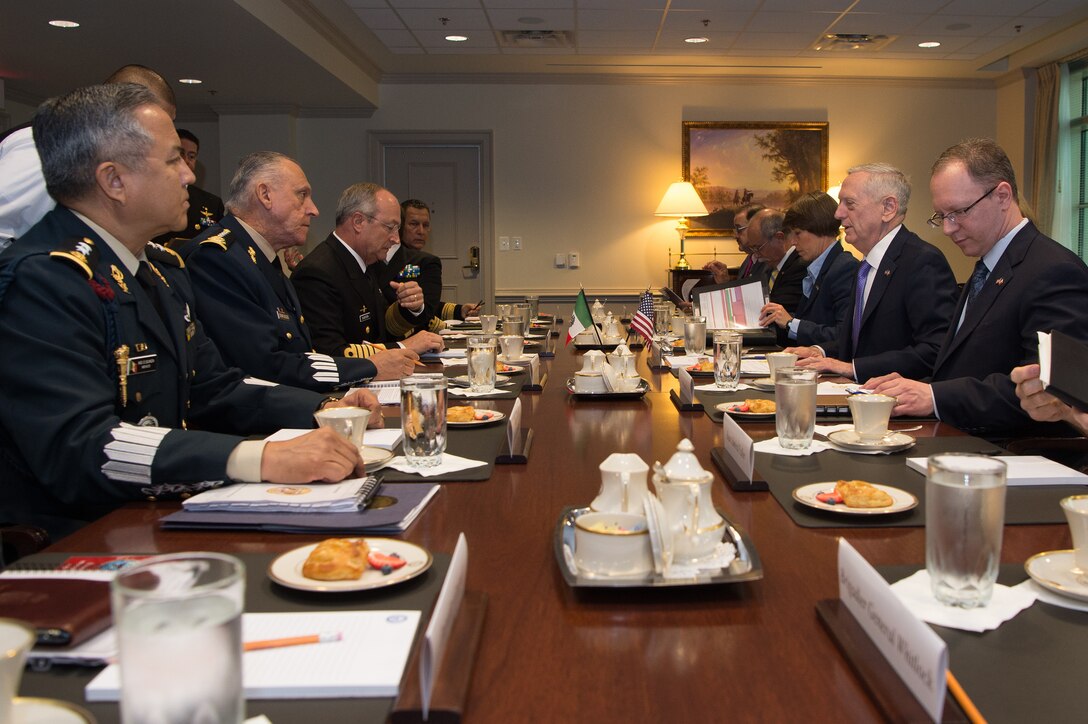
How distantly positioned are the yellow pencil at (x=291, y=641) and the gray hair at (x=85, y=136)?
133 centimetres

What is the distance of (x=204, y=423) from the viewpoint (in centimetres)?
226

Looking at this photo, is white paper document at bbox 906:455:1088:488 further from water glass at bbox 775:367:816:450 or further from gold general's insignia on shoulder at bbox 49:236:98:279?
gold general's insignia on shoulder at bbox 49:236:98:279

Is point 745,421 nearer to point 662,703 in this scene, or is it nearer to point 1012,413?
point 1012,413

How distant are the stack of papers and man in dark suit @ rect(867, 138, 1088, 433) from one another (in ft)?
4.70

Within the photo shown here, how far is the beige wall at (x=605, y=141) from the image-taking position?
361 inches

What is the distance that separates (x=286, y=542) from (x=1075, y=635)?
3.09ft

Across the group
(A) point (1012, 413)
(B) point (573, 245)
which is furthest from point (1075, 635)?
(B) point (573, 245)

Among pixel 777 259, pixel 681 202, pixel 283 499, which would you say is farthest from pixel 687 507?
pixel 681 202

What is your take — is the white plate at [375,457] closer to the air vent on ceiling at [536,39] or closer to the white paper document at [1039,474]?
the white paper document at [1039,474]

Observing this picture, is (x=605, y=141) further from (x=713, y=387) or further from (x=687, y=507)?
(x=687, y=507)

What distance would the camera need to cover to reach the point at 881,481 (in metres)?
1.58

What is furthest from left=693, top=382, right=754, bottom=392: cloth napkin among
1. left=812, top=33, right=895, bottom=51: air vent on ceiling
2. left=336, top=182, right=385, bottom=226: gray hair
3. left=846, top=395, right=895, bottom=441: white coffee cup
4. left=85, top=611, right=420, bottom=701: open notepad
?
left=812, top=33, right=895, bottom=51: air vent on ceiling

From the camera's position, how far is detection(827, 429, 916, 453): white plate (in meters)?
1.78

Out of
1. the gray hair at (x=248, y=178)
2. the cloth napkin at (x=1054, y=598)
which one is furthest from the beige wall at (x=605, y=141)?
the cloth napkin at (x=1054, y=598)
